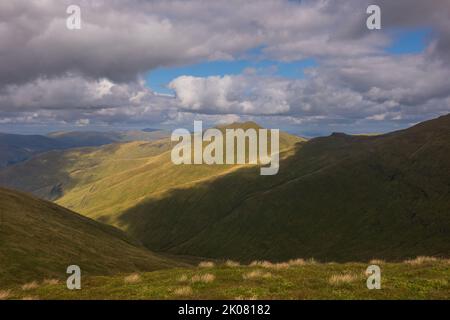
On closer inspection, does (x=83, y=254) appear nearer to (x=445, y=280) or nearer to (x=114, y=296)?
(x=114, y=296)

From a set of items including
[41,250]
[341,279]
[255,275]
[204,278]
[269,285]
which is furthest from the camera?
[41,250]

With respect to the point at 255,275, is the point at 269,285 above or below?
above

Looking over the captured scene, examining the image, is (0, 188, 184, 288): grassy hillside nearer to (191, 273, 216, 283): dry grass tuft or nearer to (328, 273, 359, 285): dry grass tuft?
(191, 273, 216, 283): dry grass tuft

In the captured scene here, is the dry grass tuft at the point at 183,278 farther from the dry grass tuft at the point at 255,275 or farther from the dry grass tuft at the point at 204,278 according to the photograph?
the dry grass tuft at the point at 255,275

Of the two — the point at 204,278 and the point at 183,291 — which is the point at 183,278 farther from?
the point at 183,291

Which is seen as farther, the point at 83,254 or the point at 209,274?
the point at 83,254

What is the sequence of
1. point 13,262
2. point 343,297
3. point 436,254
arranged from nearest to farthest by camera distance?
point 343,297 < point 13,262 < point 436,254

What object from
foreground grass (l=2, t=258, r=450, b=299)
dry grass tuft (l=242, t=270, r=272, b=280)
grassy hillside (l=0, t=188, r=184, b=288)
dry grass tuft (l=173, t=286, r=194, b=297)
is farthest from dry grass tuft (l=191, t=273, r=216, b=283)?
grassy hillside (l=0, t=188, r=184, b=288)

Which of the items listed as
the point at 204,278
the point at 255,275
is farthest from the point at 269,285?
the point at 204,278
